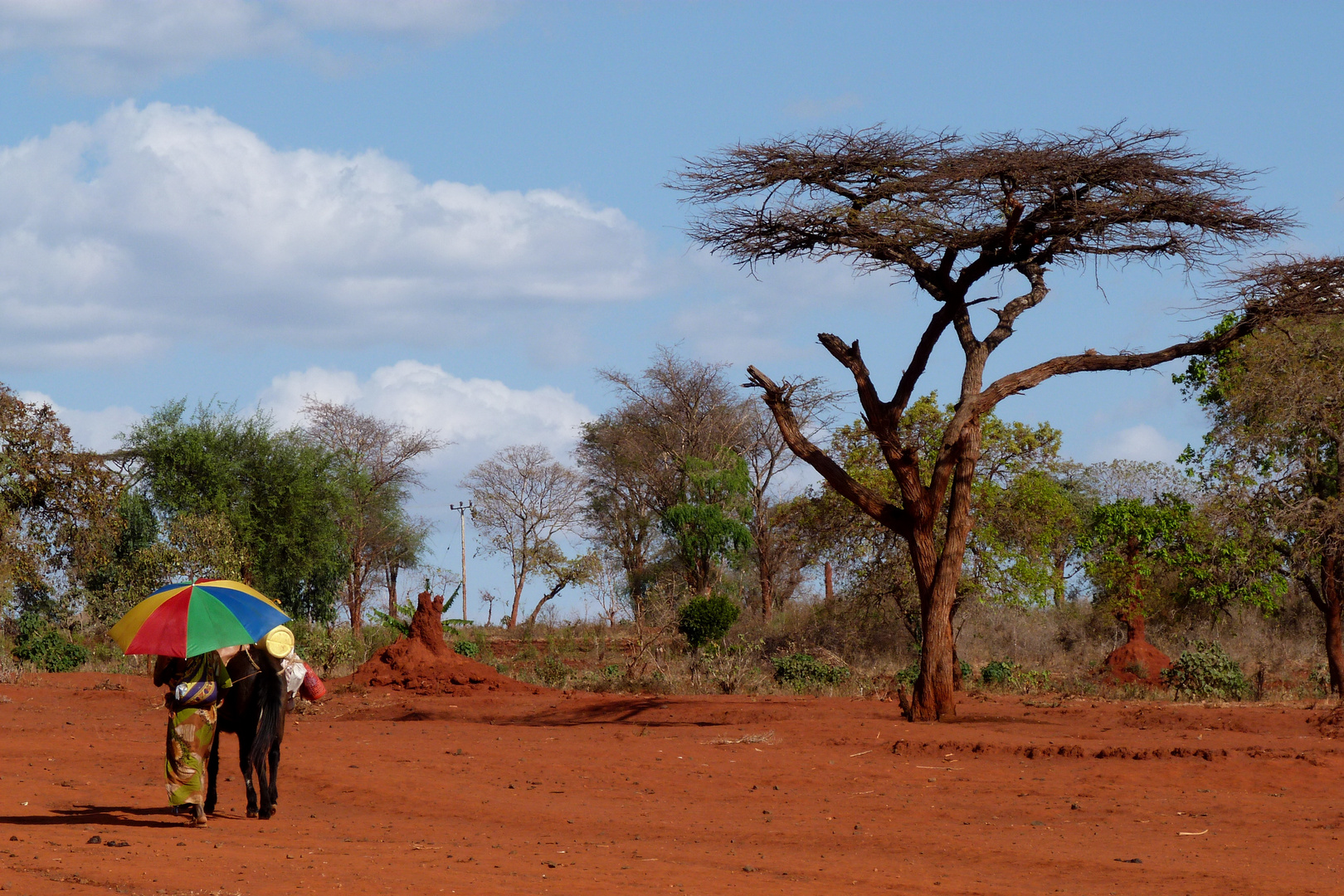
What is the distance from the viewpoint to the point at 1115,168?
16234 millimetres

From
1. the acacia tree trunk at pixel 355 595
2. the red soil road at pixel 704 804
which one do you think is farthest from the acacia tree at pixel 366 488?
the red soil road at pixel 704 804

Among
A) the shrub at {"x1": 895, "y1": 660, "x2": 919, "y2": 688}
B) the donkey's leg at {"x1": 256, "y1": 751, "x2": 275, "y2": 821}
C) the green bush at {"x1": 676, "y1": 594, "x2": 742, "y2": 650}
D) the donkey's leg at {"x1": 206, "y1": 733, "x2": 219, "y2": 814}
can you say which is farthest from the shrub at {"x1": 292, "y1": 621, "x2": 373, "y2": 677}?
the donkey's leg at {"x1": 206, "y1": 733, "x2": 219, "y2": 814}

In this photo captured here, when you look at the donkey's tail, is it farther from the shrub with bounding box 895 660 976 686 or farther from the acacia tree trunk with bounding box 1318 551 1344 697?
the acacia tree trunk with bounding box 1318 551 1344 697

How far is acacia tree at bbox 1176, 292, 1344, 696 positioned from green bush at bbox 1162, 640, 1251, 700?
202cm

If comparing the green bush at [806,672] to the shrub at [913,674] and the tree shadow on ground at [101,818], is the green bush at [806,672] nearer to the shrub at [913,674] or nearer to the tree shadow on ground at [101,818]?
the shrub at [913,674]

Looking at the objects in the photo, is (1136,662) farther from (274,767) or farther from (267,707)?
(267,707)

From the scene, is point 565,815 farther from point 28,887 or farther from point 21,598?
point 21,598

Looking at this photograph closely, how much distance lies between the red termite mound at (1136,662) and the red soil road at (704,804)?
3879mm

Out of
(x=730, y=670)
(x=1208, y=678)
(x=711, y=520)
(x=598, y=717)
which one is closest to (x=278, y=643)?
(x=598, y=717)

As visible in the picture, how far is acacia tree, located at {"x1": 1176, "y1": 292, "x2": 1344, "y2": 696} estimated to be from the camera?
20.4m

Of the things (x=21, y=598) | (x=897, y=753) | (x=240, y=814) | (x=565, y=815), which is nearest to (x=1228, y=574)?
(x=897, y=753)

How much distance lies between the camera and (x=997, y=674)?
23188 mm

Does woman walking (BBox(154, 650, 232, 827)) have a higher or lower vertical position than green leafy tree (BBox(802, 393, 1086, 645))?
lower

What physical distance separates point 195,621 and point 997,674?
1720cm
